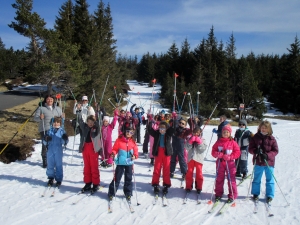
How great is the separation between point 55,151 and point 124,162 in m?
1.99

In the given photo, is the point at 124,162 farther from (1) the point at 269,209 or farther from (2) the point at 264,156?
(1) the point at 269,209

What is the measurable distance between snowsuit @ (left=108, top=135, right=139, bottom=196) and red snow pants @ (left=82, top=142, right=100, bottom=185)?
595 millimetres

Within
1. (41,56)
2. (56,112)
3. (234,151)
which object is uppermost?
(41,56)

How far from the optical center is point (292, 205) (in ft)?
17.8

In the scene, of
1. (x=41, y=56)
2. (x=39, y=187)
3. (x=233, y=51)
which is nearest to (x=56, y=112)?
(x=39, y=187)

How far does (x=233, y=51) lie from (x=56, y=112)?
51.1m

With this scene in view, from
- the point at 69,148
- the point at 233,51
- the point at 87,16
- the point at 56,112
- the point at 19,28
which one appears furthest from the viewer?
the point at 233,51

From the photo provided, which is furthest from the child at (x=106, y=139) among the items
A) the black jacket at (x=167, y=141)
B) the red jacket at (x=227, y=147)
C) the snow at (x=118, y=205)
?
the red jacket at (x=227, y=147)

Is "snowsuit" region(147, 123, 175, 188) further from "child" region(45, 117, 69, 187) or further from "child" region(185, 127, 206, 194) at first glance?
"child" region(45, 117, 69, 187)

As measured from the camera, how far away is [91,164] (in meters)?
5.98

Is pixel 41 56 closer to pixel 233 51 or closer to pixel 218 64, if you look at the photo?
pixel 218 64

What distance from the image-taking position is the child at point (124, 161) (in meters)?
5.55

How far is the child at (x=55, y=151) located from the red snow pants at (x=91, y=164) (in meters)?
0.77

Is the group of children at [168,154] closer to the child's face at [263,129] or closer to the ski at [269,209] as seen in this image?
the child's face at [263,129]
